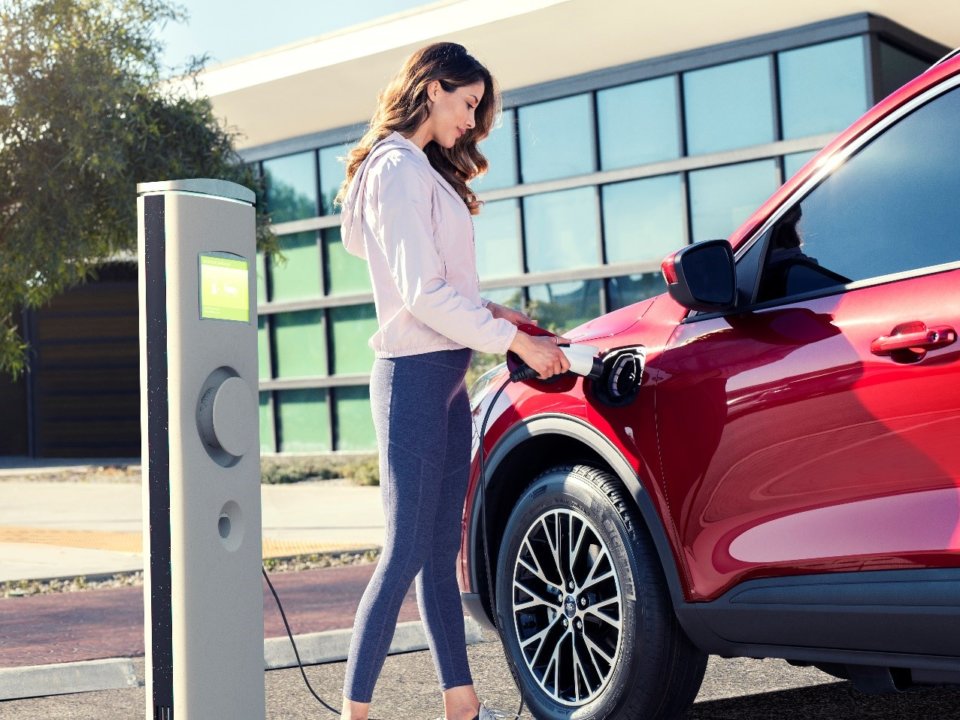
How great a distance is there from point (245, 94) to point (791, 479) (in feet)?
56.1

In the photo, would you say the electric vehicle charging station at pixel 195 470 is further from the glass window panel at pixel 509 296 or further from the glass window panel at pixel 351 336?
the glass window panel at pixel 351 336

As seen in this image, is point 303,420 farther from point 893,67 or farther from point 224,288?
point 224,288

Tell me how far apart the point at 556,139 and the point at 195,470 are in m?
15.9

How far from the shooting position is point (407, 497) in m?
3.62

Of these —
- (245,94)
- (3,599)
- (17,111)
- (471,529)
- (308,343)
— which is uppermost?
(245,94)

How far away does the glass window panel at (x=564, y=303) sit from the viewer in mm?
17734

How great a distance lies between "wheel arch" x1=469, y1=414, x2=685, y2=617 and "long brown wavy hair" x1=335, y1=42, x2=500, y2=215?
2.29ft

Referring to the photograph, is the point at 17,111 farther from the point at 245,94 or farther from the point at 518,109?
the point at 518,109

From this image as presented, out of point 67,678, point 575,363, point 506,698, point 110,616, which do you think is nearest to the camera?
point 575,363

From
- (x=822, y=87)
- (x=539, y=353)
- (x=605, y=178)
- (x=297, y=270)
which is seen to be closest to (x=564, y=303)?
(x=605, y=178)

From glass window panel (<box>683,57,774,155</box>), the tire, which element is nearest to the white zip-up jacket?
the tire

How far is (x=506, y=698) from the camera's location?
4.75 m

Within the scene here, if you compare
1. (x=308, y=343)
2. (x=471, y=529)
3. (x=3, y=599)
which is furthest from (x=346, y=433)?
(x=471, y=529)

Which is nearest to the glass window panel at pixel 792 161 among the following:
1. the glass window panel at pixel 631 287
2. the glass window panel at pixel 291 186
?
the glass window panel at pixel 631 287
